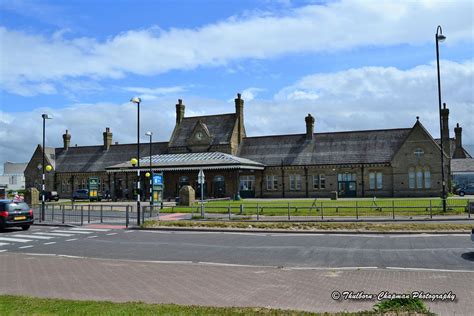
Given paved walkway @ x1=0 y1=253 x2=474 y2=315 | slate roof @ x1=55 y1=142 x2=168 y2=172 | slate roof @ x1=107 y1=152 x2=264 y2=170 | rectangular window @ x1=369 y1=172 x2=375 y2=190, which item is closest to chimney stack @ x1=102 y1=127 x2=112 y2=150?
slate roof @ x1=55 y1=142 x2=168 y2=172

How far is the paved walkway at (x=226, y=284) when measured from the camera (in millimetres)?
9625

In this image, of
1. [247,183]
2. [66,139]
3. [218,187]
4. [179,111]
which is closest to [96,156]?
[66,139]

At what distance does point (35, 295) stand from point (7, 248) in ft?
33.7

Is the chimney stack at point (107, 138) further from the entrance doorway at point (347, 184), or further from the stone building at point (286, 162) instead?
the entrance doorway at point (347, 184)

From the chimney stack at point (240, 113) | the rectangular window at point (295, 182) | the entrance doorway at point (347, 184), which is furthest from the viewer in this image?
the chimney stack at point (240, 113)

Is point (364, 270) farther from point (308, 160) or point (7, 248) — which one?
point (308, 160)

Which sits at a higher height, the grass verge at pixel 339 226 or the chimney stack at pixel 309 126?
the chimney stack at pixel 309 126

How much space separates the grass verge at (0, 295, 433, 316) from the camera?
7.85 m

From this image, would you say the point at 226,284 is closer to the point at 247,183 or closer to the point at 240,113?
the point at 247,183

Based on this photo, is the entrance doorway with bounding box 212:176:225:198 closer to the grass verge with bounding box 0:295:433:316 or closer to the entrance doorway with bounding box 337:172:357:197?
the entrance doorway with bounding box 337:172:357:197

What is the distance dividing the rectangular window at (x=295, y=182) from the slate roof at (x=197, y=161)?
4.09 m

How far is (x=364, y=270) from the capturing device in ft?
42.5

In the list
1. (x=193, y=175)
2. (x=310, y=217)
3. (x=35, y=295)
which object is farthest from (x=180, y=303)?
(x=193, y=175)

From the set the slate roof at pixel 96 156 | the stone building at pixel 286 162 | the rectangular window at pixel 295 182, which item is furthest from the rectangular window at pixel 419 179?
the slate roof at pixel 96 156
